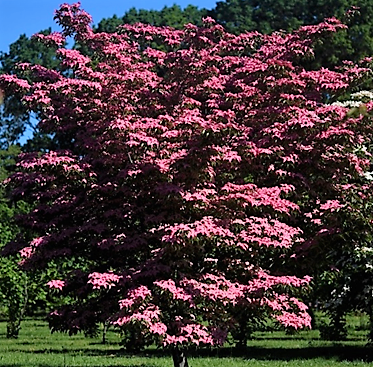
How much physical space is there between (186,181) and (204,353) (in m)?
10.1

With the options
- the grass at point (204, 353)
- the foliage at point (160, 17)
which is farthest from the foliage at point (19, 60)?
the grass at point (204, 353)

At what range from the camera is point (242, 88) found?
34.7ft

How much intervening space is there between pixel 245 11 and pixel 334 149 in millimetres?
41838

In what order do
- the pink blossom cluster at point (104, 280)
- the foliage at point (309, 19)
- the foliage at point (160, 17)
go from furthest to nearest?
1. the foliage at point (160, 17)
2. the foliage at point (309, 19)
3. the pink blossom cluster at point (104, 280)

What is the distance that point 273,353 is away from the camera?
1731 cm

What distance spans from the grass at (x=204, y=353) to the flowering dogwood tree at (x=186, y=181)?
170 inches

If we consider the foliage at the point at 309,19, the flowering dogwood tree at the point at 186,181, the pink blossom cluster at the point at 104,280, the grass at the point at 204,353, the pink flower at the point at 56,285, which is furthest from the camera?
the foliage at the point at 309,19

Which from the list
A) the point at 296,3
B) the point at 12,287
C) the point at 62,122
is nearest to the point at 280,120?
the point at 62,122

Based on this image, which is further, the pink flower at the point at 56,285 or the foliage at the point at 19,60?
the foliage at the point at 19,60

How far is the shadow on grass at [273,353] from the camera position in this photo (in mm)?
15992

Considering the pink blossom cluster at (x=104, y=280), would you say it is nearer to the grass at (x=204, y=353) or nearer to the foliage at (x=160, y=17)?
the grass at (x=204, y=353)

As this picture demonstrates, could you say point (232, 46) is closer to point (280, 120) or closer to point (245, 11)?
point (280, 120)

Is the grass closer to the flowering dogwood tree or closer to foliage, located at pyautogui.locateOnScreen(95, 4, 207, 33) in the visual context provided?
the flowering dogwood tree

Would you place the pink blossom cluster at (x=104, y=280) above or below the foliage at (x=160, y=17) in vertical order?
below
